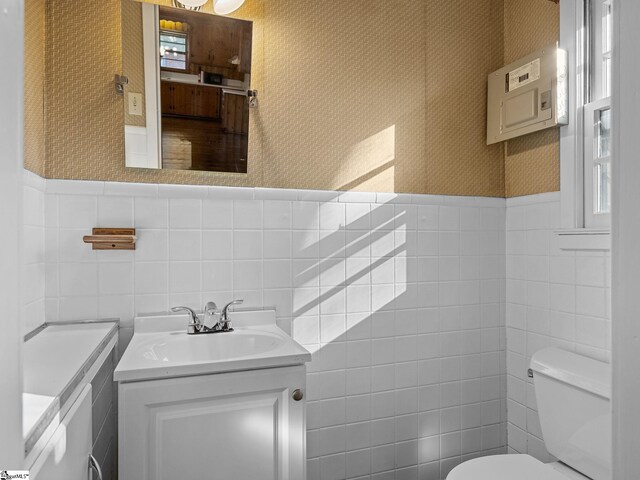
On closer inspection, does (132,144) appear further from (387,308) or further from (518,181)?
(518,181)

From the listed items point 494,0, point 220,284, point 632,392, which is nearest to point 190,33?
point 220,284

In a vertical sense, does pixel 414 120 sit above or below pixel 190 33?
below

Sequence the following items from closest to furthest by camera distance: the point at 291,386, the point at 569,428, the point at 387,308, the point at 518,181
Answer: the point at 291,386 < the point at 569,428 < the point at 387,308 < the point at 518,181

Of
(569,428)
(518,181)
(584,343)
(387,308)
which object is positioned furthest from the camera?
(518,181)

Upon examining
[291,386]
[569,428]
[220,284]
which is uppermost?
[220,284]

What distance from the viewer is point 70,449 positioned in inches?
35.3

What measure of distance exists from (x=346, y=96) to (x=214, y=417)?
1.43 metres

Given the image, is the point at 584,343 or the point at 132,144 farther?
the point at 584,343

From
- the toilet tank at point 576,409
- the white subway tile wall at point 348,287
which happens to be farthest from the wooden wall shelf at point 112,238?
the toilet tank at point 576,409

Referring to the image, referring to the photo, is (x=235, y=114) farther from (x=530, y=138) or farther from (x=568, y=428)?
(x=568, y=428)

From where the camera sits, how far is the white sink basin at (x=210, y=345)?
149cm

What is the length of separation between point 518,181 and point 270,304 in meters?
1.37

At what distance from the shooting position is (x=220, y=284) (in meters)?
1.74

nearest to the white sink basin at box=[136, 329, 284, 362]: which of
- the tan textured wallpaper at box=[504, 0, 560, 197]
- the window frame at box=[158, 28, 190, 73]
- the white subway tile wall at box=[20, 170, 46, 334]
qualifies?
the white subway tile wall at box=[20, 170, 46, 334]
